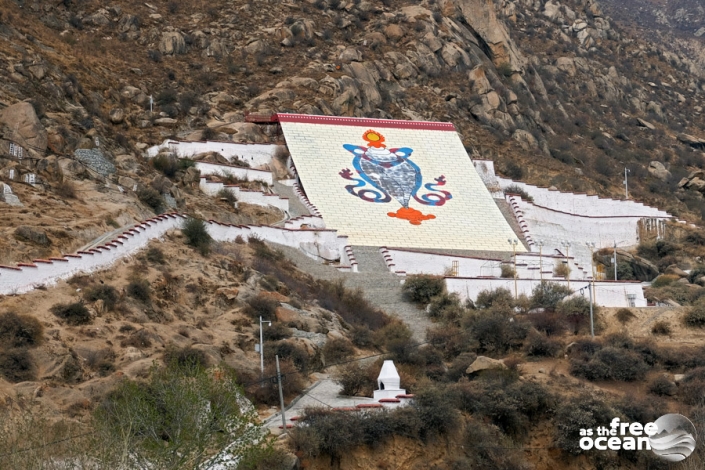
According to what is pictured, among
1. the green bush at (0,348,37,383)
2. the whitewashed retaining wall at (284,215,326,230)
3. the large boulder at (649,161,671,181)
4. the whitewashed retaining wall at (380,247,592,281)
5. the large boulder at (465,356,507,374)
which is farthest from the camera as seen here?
the large boulder at (649,161,671,181)

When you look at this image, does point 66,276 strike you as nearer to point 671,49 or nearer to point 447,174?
point 447,174

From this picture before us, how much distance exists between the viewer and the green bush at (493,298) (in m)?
Result: 40.1

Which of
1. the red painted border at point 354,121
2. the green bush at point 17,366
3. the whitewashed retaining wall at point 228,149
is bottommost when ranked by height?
the green bush at point 17,366

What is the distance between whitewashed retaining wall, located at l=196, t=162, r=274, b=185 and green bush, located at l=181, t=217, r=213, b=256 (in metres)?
11.4

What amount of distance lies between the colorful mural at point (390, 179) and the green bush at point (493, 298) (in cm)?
890

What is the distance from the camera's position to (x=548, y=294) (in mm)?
40281

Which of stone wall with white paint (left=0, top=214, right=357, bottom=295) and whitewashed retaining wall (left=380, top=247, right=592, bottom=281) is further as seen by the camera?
whitewashed retaining wall (left=380, top=247, right=592, bottom=281)

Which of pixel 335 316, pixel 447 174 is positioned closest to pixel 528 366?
pixel 335 316

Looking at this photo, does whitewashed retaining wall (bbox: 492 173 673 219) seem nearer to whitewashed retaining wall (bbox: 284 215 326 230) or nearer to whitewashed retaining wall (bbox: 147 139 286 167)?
whitewashed retaining wall (bbox: 147 139 286 167)

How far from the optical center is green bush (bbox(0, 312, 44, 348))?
2719 centimetres

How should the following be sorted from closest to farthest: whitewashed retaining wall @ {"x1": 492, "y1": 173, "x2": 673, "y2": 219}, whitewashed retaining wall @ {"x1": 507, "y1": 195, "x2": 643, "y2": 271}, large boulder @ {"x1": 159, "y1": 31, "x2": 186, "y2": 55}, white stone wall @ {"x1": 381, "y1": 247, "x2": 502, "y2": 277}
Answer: white stone wall @ {"x1": 381, "y1": 247, "x2": 502, "y2": 277}
whitewashed retaining wall @ {"x1": 507, "y1": 195, "x2": 643, "y2": 271}
whitewashed retaining wall @ {"x1": 492, "y1": 173, "x2": 673, "y2": 219}
large boulder @ {"x1": 159, "y1": 31, "x2": 186, "y2": 55}

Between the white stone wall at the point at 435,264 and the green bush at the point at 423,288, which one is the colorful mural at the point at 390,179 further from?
the green bush at the point at 423,288

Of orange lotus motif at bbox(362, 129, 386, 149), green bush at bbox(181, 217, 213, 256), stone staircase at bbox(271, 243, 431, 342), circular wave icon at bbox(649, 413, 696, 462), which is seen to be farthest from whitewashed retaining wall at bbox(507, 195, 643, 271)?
circular wave icon at bbox(649, 413, 696, 462)

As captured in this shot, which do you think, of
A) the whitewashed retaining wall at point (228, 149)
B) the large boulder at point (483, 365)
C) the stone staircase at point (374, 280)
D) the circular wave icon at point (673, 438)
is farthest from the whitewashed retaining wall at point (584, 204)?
the circular wave icon at point (673, 438)
